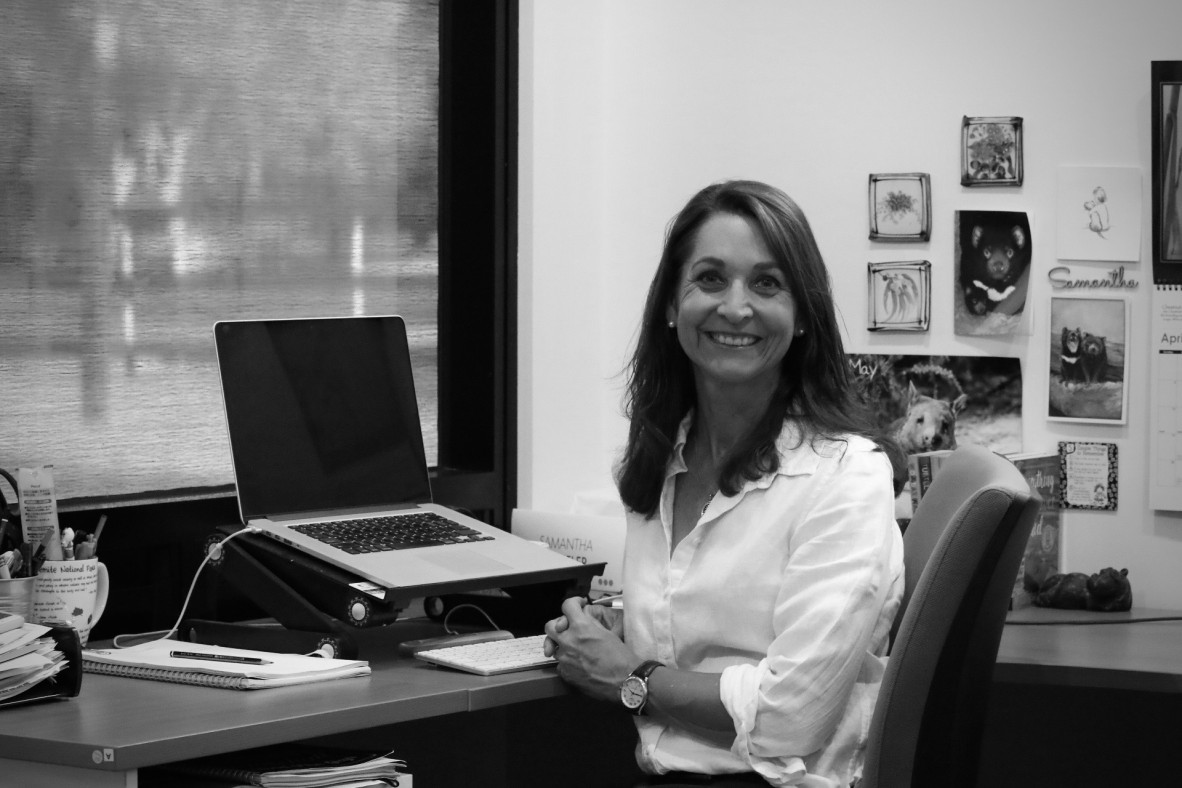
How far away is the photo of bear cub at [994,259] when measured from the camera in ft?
8.31

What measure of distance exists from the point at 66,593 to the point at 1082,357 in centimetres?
167

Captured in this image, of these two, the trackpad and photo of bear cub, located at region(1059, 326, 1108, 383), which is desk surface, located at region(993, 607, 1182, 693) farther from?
the trackpad

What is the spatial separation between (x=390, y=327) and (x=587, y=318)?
60 centimetres

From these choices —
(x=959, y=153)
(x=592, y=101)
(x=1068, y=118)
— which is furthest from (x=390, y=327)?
(x=1068, y=118)

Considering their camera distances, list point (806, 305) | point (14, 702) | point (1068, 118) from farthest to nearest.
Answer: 1. point (1068, 118)
2. point (806, 305)
3. point (14, 702)

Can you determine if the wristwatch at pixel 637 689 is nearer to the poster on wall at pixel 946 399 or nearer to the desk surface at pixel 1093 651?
the desk surface at pixel 1093 651

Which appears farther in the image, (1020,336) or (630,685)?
(1020,336)

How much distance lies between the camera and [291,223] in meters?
2.53

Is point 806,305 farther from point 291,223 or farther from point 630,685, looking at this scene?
point 291,223

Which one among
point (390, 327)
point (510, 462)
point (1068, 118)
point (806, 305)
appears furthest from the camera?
point (510, 462)

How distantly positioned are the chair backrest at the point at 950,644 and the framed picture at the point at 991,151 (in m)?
1.10

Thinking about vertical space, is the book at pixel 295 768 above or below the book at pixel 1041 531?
below

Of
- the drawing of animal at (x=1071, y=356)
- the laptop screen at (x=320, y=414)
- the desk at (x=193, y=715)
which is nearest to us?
the desk at (x=193, y=715)

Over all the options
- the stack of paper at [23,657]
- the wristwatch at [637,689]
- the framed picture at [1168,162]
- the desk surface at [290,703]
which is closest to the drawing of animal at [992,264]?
the framed picture at [1168,162]
